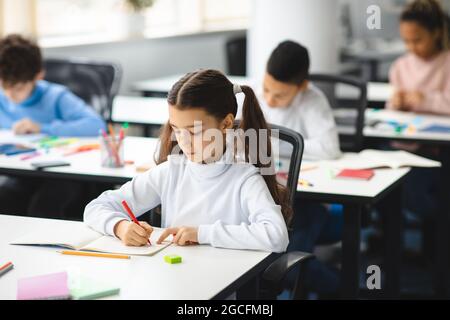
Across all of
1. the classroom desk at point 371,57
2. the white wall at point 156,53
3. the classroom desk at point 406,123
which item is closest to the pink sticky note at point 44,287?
the classroom desk at point 406,123

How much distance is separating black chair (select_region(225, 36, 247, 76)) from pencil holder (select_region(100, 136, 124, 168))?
2.82 meters

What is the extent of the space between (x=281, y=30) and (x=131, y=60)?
4.50 ft

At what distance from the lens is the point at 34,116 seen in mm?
3521

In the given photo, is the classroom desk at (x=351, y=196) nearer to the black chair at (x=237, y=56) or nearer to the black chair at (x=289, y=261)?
the black chair at (x=289, y=261)

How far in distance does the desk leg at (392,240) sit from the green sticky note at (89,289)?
1584mm

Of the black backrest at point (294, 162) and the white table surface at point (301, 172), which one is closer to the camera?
the black backrest at point (294, 162)

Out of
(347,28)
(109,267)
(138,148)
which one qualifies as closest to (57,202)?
(138,148)

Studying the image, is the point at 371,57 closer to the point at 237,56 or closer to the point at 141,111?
the point at 237,56

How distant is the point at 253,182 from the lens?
79.6 inches

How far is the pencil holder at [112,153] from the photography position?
110 inches

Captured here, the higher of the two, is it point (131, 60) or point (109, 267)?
point (131, 60)

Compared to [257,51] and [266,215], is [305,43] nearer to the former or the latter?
[257,51]

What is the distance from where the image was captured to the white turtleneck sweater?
6.22 ft

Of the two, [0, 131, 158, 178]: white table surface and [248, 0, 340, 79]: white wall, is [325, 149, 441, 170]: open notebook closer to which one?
[0, 131, 158, 178]: white table surface
